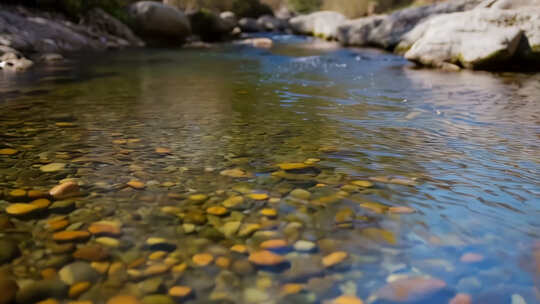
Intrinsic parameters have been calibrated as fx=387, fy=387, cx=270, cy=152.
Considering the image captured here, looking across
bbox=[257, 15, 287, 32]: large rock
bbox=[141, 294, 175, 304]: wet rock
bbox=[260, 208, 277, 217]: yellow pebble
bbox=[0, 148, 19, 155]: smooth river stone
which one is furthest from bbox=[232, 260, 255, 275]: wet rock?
bbox=[257, 15, 287, 32]: large rock

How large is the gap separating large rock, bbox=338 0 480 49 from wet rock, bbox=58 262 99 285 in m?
13.2

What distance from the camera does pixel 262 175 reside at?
2.29 meters

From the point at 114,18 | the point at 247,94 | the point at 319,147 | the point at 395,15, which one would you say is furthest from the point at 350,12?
the point at 319,147

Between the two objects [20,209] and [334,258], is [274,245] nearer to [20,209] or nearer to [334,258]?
[334,258]

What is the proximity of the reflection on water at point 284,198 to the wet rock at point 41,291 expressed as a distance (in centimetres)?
5

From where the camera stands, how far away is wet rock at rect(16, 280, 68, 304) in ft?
4.12

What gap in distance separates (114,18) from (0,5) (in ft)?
16.2

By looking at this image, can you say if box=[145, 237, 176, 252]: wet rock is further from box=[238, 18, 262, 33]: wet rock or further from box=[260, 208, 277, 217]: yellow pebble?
box=[238, 18, 262, 33]: wet rock

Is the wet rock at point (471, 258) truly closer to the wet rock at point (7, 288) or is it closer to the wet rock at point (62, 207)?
the wet rock at point (7, 288)

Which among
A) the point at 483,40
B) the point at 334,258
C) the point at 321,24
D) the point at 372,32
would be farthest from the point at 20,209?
the point at 321,24

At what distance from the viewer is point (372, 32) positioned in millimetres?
14891

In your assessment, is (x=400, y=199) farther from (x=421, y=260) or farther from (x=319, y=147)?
(x=319, y=147)

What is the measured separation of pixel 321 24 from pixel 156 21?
8624 millimetres

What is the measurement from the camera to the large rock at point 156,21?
58.4ft
